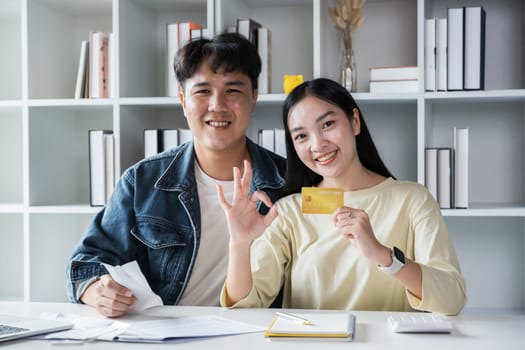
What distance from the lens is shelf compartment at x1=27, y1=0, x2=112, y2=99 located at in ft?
9.25

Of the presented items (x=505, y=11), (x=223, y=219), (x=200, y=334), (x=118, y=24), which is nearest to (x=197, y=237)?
(x=223, y=219)

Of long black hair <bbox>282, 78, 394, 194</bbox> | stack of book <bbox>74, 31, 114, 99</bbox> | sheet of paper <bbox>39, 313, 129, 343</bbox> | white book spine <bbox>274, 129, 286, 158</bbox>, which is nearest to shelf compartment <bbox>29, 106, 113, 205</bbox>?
stack of book <bbox>74, 31, 114, 99</bbox>

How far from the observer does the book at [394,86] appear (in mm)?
2537

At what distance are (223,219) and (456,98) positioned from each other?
1.01 m

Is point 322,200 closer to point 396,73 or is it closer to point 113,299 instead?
point 113,299

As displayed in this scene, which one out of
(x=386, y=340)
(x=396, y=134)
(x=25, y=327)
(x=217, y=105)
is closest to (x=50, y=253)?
(x=217, y=105)

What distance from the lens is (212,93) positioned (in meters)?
2.19

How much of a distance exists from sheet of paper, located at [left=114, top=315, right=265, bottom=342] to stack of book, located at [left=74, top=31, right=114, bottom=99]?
1463 millimetres

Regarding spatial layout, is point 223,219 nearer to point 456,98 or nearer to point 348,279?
point 348,279

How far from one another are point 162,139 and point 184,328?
1381 mm

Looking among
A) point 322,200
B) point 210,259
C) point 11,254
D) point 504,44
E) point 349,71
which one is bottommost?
point 11,254

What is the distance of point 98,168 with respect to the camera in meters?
2.76

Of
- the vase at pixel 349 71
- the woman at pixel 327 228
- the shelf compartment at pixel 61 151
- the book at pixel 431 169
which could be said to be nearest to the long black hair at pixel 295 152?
the woman at pixel 327 228

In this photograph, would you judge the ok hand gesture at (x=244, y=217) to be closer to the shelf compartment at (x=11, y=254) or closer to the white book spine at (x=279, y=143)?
the white book spine at (x=279, y=143)
